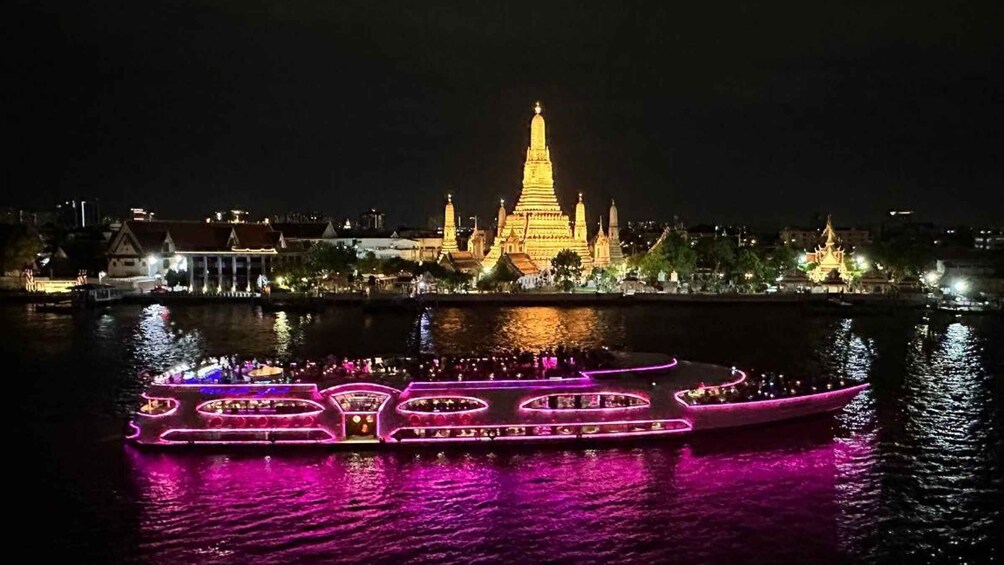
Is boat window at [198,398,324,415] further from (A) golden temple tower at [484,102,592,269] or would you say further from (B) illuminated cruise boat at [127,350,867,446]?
(A) golden temple tower at [484,102,592,269]

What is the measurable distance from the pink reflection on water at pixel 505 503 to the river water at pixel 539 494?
2.1 inches

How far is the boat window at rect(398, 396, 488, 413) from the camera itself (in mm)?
23016

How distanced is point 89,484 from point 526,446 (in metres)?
10.5

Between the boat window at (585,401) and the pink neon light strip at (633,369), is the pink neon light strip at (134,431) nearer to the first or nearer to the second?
the boat window at (585,401)

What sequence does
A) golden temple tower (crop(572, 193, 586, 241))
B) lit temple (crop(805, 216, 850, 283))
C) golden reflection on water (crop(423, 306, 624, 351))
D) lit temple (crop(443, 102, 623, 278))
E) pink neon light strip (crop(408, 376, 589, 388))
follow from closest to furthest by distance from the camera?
pink neon light strip (crop(408, 376, 589, 388)) < golden reflection on water (crop(423, 306, 624, 351)) < lit temple (crop(805, 216, 850, 283)) < lit temple (crop(443, 102, 623, 278)) < golden temple tower (crop(572, 193, 586, 241))

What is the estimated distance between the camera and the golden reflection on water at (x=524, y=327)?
1692 inches

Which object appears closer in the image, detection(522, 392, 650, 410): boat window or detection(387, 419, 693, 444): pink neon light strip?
detection(387, 419, 693, 444): pink neon light strip

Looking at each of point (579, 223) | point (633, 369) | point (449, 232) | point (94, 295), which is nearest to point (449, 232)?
point (449, 232)

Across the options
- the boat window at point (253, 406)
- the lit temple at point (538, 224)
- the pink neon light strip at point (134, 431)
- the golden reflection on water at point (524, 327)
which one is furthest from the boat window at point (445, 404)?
the lit temple at point (538, 224)

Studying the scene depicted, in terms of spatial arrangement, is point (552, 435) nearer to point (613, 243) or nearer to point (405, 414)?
point (405, 414)

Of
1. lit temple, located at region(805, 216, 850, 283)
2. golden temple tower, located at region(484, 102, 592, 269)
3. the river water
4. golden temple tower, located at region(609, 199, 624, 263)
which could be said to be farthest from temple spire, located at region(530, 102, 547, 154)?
the river water

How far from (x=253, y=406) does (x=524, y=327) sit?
89.8 feet

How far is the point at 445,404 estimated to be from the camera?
2314cm

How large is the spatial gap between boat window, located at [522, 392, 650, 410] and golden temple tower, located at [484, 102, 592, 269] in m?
53.9
